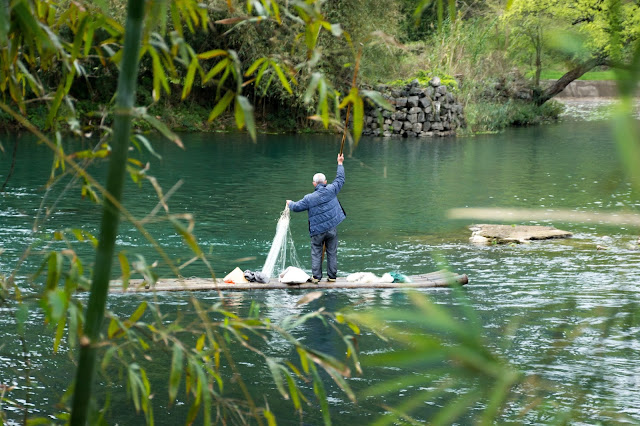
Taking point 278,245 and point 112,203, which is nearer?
point 112,203

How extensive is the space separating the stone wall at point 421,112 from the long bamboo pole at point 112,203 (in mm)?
35047

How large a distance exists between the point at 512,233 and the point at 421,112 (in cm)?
2156

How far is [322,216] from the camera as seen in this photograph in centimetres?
1205

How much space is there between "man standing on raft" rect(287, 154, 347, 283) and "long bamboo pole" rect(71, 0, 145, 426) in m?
10.1

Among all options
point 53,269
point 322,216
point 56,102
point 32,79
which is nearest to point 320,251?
point 322,216

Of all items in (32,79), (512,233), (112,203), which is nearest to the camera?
(112,203)

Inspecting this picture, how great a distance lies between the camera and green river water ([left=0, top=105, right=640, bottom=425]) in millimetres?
1268

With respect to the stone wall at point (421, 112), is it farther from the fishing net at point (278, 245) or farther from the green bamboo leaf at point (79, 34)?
the green bamboo leaf at point (79, 34)

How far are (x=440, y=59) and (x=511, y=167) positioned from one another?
13.4 m

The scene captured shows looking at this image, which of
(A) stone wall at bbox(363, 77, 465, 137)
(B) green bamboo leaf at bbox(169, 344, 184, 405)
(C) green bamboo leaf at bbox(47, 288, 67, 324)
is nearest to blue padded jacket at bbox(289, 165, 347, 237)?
(B) green bamboo leaf at bbox(169, 344, 184, 405)

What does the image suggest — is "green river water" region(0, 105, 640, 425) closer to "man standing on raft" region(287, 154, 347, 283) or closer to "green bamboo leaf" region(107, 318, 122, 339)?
"green bamboo leaf" region(107, 318, 122, 339)

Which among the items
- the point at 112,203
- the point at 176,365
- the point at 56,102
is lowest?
the point at 176,365

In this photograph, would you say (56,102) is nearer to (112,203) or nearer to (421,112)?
(112,203)

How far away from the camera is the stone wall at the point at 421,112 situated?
1444 inches
